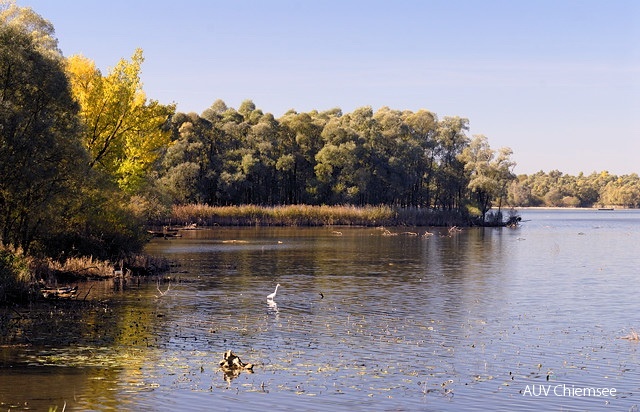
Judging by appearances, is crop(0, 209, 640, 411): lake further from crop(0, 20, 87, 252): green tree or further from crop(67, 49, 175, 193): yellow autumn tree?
crop(67, 49, 175, 193): yellow autumn tree

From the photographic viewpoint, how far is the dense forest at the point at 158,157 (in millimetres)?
44188

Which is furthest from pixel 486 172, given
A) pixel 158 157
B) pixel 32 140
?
pixel 32 140

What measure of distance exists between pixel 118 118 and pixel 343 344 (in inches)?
1501

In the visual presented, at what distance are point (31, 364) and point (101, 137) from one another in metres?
39.1

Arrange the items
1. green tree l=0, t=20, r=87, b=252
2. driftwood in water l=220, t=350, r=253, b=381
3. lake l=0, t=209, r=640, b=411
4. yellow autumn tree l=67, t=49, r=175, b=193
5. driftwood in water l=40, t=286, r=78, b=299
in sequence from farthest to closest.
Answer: yellow autumn tree l=67, t=49, r=175, b=193
green tree l=0, t=20, r=87, b=252
driftwood in water l=40, t=286, r=78, b=299
driftwood in water l=220, t=350, r=253, b=381
lake l=0, t=209, r=640, b=411

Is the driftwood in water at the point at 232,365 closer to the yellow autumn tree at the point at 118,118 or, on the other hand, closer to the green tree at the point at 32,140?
the green tree at the point at 32,140

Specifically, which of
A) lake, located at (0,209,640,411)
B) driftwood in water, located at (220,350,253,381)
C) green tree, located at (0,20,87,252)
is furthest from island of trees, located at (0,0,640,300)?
driftwood in water, located at (220,350,253,381)

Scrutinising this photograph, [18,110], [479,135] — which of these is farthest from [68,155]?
[479,135]

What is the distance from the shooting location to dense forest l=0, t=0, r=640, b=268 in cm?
4419

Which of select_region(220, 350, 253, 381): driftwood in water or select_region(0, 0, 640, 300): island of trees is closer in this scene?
select_region(220, 350, 253, 381): driftwood in water

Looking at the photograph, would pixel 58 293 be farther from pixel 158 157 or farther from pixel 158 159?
pixel 158 159

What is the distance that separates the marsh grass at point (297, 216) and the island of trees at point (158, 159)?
139cm

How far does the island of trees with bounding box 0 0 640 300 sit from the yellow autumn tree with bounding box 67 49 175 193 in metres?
0.11

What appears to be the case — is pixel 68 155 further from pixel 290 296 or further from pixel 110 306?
pixel 290 296
